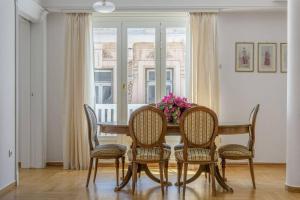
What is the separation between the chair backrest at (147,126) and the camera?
192 inches

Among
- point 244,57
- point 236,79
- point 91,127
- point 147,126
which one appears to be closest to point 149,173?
point 147,126

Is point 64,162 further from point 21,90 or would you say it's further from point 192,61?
point 192,61

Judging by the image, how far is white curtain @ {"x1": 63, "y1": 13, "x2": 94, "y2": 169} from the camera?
22.3 feet

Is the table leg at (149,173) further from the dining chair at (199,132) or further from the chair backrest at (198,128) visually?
the chair backrest at (198,128)

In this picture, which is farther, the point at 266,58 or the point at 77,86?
the point at 266,58

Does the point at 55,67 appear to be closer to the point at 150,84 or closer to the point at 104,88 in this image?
the point at 104,88

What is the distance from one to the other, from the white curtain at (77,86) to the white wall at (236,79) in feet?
0.82

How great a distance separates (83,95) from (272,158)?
126 inches

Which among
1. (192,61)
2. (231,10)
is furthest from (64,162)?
(231,10)

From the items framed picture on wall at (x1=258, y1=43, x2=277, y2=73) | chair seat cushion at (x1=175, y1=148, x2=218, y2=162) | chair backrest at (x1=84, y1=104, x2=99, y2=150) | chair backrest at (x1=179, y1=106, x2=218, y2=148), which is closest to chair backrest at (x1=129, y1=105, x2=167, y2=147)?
chair backrest at (x1=179, y1=106, x2=218, y2=148)

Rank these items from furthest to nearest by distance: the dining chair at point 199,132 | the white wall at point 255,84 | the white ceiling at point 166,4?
the white wall at point 255,84, the white ceiling at point 166,4, the dining chair at point 199,132

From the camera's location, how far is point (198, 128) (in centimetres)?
481

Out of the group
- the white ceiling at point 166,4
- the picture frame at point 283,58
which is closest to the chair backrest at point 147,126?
the white ceiling at point 166,4

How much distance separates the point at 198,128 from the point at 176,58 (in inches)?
99.5
